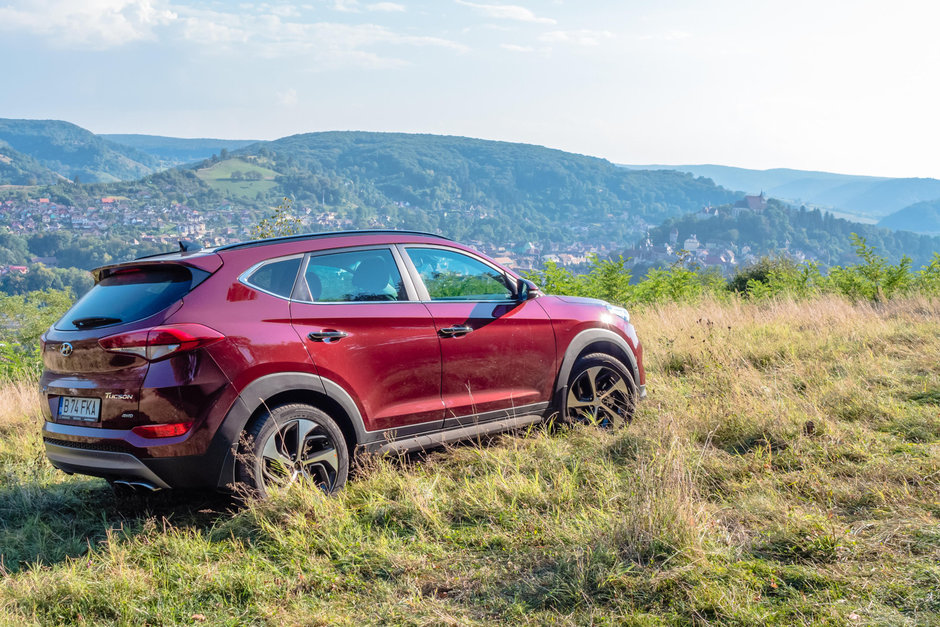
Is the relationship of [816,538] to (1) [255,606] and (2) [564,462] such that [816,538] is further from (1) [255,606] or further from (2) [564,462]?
(1) [255,606]

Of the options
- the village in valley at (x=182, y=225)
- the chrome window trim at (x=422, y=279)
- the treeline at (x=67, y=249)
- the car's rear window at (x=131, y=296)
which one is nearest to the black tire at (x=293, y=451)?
the car's rear window at (x=131, y=296)

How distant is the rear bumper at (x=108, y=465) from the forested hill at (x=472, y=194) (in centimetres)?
9884

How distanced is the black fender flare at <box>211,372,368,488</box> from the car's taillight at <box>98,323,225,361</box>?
0.35 metres

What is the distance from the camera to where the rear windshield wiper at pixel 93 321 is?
354cm

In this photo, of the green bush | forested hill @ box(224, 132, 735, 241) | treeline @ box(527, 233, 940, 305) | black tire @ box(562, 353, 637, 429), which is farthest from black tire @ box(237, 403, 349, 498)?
forested hill @ box(224, 132, 735, 241)

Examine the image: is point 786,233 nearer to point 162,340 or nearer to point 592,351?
point 592,351

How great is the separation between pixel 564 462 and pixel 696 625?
186cm

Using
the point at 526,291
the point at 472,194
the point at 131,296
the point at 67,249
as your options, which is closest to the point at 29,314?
the point at 131,296

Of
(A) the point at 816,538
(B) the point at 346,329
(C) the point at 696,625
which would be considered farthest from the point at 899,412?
(B) the point at 346,329

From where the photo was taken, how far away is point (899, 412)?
16.2 feet

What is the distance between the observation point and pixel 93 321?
3605 millimetres

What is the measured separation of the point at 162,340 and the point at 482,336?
208 cm

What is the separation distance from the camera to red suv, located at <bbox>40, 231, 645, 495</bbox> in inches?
131

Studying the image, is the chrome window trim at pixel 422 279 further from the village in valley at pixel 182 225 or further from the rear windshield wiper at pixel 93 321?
the village in valley at pixel 182 225
